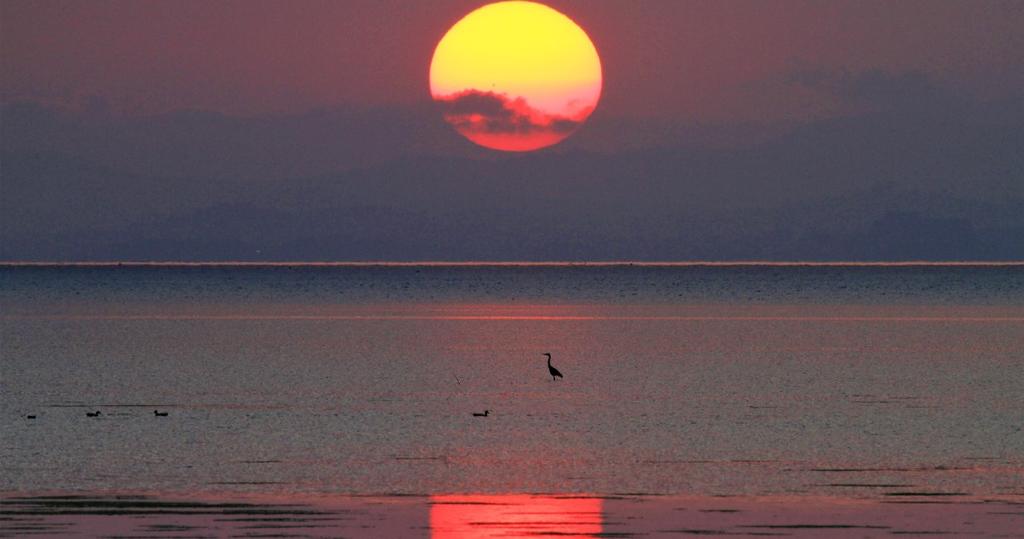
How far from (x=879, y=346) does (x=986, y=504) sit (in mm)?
42604

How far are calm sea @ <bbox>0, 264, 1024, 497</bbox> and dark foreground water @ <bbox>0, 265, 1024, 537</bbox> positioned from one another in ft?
0.36

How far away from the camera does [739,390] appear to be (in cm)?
4156

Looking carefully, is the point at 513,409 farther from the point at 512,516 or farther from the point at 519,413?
the point at 512,516

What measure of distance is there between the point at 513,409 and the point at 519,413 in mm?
917

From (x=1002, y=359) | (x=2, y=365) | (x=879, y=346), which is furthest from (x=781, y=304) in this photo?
(x=2, y=365)

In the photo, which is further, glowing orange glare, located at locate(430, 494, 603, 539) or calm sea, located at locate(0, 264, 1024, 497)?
calm sea, located at locate(0, 264, 1024, 497)

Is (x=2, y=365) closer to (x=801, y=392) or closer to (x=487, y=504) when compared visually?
(x=801, y=392)

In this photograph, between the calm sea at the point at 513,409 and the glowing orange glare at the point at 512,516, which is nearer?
the glowing orange glare at the point at 512,516

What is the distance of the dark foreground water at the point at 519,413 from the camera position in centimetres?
2320

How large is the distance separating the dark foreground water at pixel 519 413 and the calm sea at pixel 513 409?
4.3 inches

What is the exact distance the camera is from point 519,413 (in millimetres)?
34844

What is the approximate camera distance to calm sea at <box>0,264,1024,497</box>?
942 inches

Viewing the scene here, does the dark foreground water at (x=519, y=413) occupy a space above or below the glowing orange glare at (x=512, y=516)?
above

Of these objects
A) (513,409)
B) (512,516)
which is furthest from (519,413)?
(512,516)
